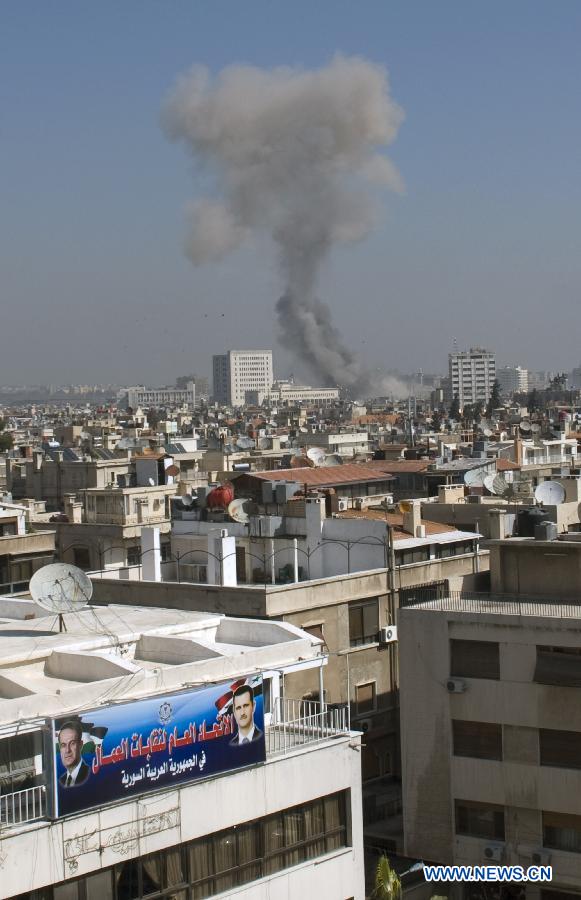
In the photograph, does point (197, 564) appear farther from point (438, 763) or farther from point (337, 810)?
point (337, 810)

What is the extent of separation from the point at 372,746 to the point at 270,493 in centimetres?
591

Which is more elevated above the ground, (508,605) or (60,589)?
(60,589)

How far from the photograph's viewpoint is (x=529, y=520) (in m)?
20.8

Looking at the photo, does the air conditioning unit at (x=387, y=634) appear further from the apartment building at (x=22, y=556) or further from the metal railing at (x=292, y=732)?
the apartment building at (x=22, y=556)

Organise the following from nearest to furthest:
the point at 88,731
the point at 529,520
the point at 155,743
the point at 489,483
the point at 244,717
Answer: the point at 88,731 → the point at 155,743 → the point at 244,717 → the point at 529,520 → the point at 489,483

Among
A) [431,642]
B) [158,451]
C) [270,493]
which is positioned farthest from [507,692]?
[158,451]

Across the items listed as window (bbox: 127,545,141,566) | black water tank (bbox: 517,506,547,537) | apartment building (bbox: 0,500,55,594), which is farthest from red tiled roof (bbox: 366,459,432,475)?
black water tank (bbox: 517,506,547,537)

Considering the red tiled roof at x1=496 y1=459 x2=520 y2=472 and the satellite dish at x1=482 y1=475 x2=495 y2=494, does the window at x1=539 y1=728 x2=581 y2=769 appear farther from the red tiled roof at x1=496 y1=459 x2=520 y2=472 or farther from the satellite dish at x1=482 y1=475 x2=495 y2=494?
the red tiled roof at x1=496 y1=459 x2=520 y2=472

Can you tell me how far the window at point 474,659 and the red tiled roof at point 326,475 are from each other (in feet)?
38.8

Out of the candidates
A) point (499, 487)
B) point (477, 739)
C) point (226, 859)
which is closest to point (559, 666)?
point (477, 739)

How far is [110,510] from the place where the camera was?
29.2 metres

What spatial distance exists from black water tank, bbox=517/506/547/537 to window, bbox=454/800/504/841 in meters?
5.55

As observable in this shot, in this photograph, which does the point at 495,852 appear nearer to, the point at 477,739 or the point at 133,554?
the point at 477,739

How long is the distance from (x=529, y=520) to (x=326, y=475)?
37.2ft
